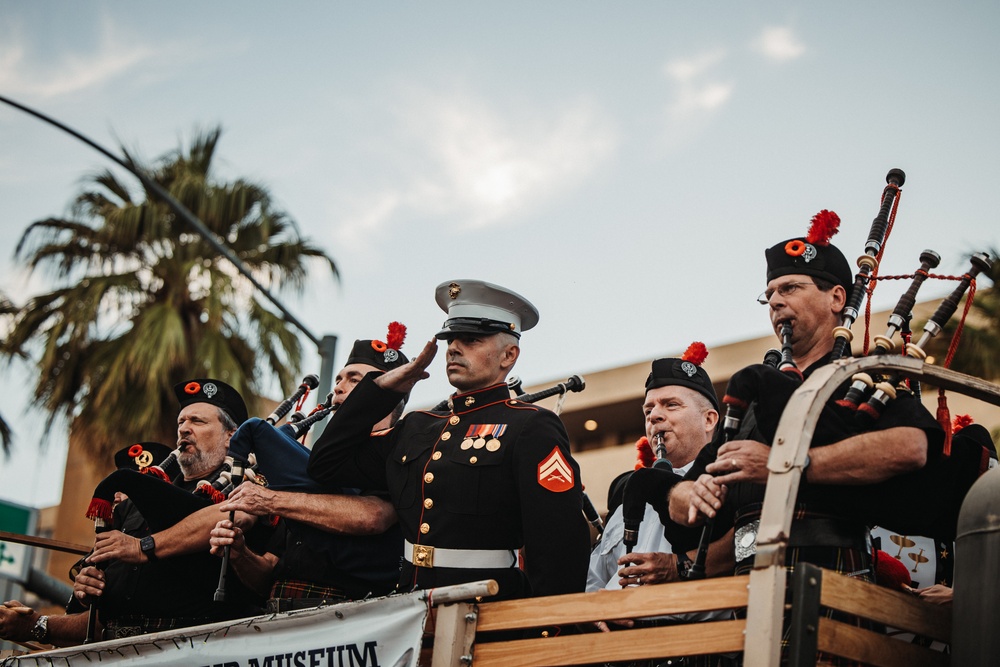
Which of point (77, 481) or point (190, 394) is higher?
point (77, 481)

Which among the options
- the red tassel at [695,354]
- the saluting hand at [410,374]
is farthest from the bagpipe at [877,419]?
the red tassel at [695,354]

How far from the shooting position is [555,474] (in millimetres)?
4367

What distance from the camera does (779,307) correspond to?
14.3 ft

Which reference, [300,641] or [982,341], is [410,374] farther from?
[982,341]

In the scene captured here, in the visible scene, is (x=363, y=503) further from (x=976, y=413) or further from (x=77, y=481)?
(x=77, y=481)

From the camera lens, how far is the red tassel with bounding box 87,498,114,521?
532cm

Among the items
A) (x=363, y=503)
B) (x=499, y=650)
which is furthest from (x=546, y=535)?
(x=363, y=503)

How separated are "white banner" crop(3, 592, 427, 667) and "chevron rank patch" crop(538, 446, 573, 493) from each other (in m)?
0.81

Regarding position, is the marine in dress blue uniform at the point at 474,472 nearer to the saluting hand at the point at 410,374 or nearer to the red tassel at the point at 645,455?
the saluting hand at the point at 410,374

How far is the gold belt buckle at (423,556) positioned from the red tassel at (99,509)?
1770 mm

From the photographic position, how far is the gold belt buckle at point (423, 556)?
435 centimetres

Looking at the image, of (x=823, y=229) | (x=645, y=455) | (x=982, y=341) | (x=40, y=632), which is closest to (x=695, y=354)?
(x=645, y=455)

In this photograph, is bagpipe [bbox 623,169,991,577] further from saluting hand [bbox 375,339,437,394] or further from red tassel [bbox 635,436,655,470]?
red tassel [bbox 635,436,655,470]

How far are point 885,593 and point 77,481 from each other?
2297 centimetres
